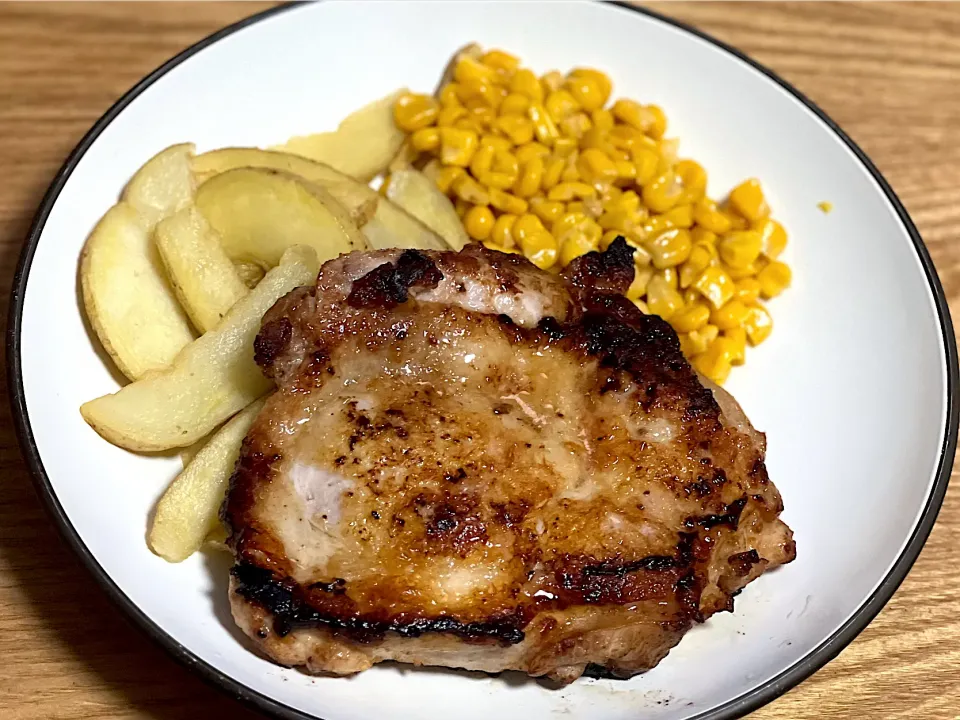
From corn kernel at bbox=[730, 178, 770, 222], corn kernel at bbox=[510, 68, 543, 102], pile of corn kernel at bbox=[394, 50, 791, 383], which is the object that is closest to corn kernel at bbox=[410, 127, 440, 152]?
pile of corn kernel at bbox=[394, 50, 791, 383]

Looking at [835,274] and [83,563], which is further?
[835,274]

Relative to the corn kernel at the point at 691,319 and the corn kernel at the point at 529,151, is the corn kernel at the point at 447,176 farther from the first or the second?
the corn kernel at the point at 691,319

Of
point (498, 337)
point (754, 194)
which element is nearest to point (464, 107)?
point (754, 194)

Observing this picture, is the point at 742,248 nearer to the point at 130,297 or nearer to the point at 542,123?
the point at 542,123

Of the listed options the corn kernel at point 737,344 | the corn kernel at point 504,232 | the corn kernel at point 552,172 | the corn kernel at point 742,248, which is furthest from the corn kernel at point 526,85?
the corn kernel at point 737,344

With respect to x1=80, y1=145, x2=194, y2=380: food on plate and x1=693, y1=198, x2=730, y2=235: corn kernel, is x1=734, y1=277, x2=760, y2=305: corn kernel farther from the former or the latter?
x1=80, y1=145, x2=194, y2=380: food on plate

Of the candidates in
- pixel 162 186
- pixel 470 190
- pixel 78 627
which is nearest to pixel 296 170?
pixel 162 186

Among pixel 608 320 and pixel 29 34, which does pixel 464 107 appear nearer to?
pixel 608 320
